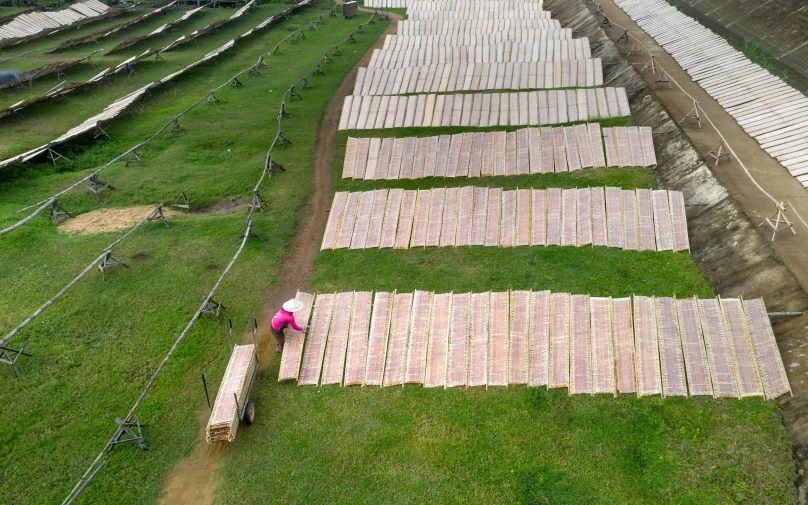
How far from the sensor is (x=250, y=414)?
1711 cm

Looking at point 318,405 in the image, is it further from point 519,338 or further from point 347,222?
point 347,222

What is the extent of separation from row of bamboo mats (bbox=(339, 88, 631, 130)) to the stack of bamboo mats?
21141mm

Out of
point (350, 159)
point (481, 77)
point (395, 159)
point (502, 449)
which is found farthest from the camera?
point (481, 77)

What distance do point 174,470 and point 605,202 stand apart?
20.5 metres

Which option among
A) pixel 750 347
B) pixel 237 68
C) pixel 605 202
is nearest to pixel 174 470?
pixel 750 347

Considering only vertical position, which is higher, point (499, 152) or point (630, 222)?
point (499, 152)

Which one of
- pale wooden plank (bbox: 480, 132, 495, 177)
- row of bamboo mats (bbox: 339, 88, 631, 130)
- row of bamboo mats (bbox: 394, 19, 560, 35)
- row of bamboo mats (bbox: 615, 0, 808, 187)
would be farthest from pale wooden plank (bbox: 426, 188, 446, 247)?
row of bamboo mats (bbox: 394, 19, 560, 35)

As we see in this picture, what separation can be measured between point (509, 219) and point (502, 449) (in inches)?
474

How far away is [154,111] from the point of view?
134ft

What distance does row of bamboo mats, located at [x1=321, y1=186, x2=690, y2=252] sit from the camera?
2384 centimetres

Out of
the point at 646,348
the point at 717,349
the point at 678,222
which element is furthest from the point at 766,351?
the point at 678,222

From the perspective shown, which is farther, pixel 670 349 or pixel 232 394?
pixel 670 349

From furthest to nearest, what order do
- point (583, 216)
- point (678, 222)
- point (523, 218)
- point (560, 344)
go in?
point (523, 218)
point (583, 216)
point (678, 222)
point (560, 344)

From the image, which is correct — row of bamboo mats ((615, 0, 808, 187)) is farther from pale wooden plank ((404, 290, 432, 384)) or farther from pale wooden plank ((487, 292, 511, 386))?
pale wooden plank ((404, 290, 432, 384))
